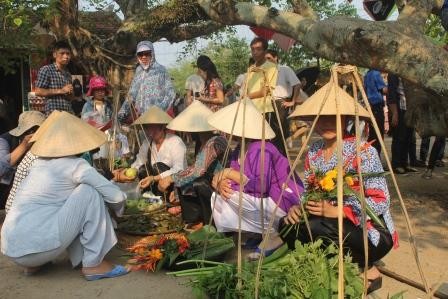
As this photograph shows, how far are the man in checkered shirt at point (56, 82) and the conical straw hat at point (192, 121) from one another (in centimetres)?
155

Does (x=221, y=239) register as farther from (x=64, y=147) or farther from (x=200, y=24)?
(x=200, y=24)

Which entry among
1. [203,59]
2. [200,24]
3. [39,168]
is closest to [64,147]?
[39,168]

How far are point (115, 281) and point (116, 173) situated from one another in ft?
5.26

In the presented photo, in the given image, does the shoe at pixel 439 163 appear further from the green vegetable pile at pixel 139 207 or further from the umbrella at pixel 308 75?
the green vegetable pile at pixel 139 207

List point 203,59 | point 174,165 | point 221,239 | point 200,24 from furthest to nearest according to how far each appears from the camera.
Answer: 1. point 200,24
2. point 203,59
3. point 174,165
4. point 221,239

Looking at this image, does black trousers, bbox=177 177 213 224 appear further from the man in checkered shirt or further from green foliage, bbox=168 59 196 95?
green foliage, bbox=168 59 196 95

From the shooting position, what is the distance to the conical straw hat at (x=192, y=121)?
171 inches

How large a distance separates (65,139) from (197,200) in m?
1.35

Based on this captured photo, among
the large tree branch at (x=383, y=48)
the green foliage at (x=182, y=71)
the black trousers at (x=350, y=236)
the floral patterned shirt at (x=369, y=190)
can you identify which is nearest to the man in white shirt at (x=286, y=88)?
the large tree branch at (x=383, y=48)

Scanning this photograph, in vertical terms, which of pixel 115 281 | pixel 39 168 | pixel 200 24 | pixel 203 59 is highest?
pixel 200 24

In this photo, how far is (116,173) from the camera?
4625 mm

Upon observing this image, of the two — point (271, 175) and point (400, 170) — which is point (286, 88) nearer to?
point (400, 170)

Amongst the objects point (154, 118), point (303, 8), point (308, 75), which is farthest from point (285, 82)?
point (308, 75)

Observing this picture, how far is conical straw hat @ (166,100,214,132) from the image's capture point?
4.34 metres
